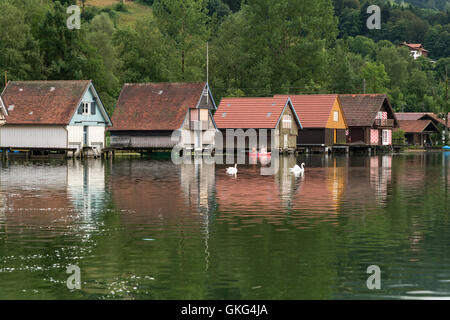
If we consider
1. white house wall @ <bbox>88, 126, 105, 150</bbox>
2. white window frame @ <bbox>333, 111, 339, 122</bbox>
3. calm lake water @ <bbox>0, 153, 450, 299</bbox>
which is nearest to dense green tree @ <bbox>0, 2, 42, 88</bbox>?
white house wall @ <bbox>88, 126, 105, 150</bbox>

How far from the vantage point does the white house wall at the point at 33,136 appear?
255 ft

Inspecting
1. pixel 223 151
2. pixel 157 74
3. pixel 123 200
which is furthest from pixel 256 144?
pixel 123 200

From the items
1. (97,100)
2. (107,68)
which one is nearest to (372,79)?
(107,68)

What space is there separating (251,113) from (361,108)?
22.3 m

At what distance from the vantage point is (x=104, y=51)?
4144 inches

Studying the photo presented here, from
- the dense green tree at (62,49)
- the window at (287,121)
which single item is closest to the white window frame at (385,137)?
the window at (287,121)

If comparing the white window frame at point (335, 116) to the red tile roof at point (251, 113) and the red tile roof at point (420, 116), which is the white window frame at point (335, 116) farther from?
the red tile roof at point (420, 116)

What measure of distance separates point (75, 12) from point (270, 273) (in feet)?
292

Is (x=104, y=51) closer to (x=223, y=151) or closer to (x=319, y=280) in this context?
(x=223, y=151)

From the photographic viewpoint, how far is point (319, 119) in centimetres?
10025

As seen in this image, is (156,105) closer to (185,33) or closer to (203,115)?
(203,115)

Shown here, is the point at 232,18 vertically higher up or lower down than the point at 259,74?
higher up

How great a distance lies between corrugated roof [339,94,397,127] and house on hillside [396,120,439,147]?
106ft
